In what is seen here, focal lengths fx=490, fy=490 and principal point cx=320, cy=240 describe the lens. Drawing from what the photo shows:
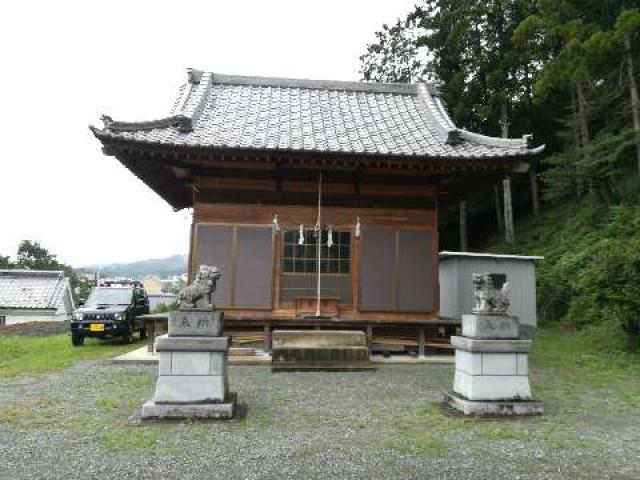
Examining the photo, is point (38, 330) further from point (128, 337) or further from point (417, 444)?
point (417, 444)

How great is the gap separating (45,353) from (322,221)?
7.90m

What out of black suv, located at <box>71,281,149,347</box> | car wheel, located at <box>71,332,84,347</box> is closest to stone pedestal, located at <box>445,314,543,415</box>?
black suv, located at <box>71,281,149,347</box>

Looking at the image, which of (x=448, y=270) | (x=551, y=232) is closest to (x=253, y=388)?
(x=448, y=270)

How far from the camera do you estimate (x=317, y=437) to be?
16.4 feet

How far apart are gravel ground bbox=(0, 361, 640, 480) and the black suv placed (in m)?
5.81

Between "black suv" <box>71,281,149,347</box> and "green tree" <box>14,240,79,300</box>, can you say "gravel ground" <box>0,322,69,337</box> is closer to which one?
"black suv" <box>71,281,149,347</box>

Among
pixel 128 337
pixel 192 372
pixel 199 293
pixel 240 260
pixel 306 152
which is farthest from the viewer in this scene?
pixel 128 337

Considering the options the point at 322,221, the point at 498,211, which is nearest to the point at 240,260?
the point at 322,221

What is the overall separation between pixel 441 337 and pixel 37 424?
8185 mm

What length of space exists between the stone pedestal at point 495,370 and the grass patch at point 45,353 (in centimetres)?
774

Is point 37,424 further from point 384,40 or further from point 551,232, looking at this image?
point 384,40

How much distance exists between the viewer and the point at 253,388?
7465mm

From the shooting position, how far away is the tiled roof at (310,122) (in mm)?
10023

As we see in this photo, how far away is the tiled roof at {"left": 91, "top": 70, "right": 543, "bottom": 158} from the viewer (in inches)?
395
